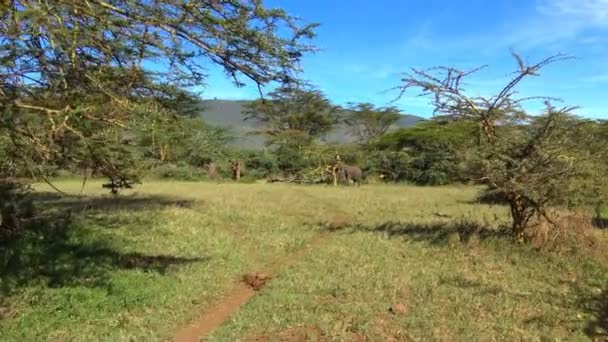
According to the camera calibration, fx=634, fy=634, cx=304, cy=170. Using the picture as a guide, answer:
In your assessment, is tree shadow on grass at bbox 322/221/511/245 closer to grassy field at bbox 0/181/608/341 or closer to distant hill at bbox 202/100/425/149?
grassy field at bbox 0/181/608/341

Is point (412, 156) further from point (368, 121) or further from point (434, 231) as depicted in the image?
point (434, 231)

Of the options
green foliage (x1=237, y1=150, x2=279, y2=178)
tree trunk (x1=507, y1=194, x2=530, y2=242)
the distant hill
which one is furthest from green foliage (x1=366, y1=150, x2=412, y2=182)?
tree trunk (x1=507, y1=194, x2=530, y2=242)

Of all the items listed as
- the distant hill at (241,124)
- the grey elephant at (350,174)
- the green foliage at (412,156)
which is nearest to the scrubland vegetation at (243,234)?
the grey elephant at (350,174)

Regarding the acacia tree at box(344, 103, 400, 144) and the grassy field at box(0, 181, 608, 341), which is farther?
the acacia tree at box(344, 103, 400, 144)

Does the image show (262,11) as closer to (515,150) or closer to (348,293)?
(348,293)

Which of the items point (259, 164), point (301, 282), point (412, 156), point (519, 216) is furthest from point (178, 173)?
point (301, 282)

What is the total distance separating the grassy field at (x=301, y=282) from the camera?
5.91m

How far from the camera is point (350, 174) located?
92.3 feet

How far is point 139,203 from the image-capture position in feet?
49.5

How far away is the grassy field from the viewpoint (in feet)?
19.4

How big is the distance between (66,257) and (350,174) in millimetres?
20463

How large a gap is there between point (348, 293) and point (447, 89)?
159 inches

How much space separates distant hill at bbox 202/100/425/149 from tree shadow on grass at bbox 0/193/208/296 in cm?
2843

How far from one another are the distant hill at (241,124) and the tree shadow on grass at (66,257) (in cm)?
2843
